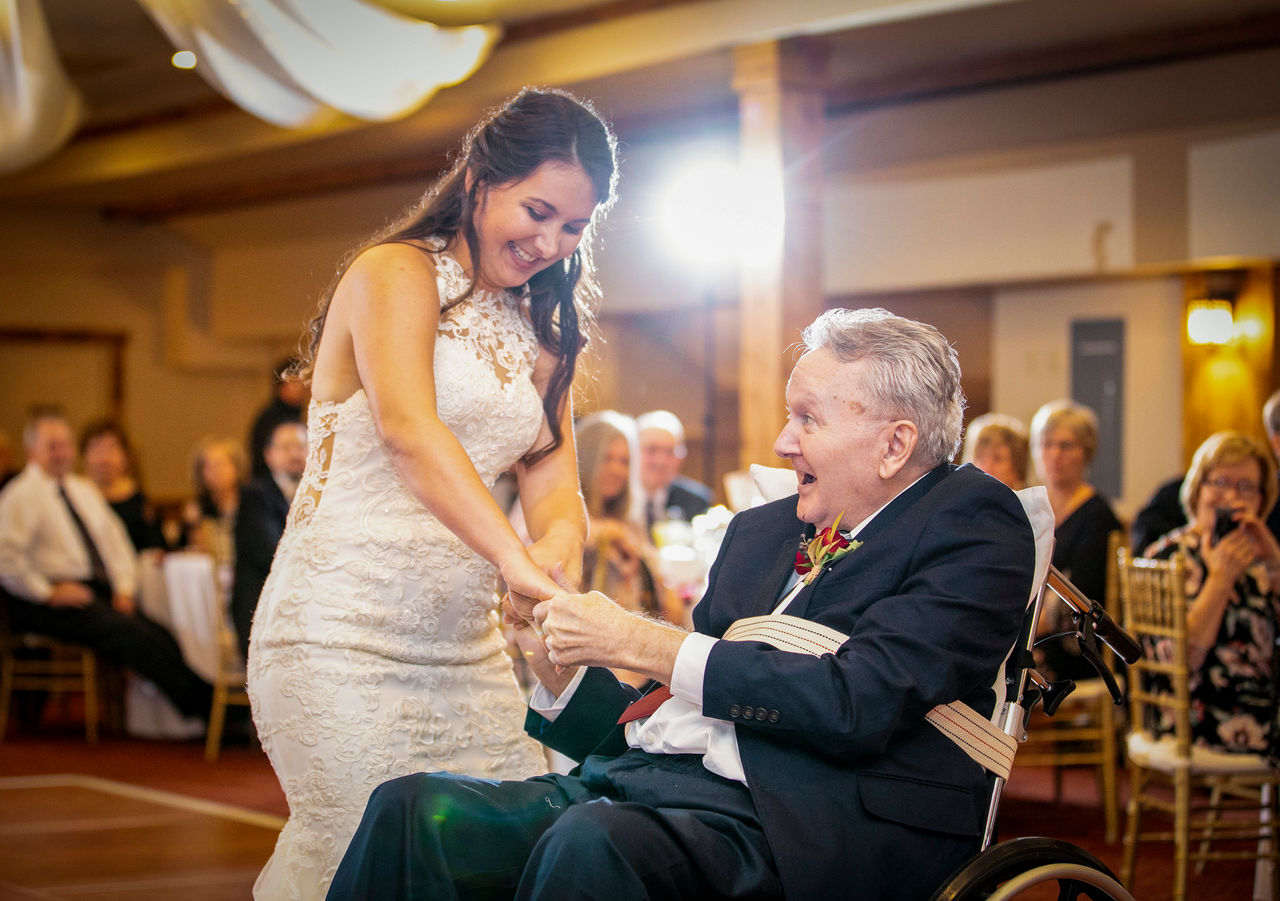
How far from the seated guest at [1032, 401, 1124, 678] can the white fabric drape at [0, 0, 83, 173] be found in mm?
3943

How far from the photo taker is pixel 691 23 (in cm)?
636

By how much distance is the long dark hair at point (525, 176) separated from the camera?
6.12 feet

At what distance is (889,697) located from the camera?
151 centimetres

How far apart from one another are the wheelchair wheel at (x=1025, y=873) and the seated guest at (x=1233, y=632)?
181 cm

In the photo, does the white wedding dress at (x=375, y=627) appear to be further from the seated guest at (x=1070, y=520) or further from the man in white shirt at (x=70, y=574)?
the man in white shirt at (x=70, y=574)

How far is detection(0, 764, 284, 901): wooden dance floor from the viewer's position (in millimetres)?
3564

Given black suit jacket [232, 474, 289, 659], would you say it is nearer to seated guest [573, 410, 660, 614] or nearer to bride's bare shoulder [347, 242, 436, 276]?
seated guest [573, 410, 660, 614]

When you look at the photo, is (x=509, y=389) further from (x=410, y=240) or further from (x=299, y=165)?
Result: (x=299, y=165)

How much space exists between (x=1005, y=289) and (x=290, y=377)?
5973 millimetres

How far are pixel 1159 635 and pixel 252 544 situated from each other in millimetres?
3617

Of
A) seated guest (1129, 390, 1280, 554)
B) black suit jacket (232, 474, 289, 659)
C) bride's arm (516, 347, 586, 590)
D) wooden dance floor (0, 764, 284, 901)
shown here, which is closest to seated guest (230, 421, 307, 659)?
black suit jacket (232, 474, 289, 659)

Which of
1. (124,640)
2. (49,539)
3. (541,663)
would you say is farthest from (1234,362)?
(49,539)

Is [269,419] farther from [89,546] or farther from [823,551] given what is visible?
[823,551]

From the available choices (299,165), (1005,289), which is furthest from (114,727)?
(1005,289)
